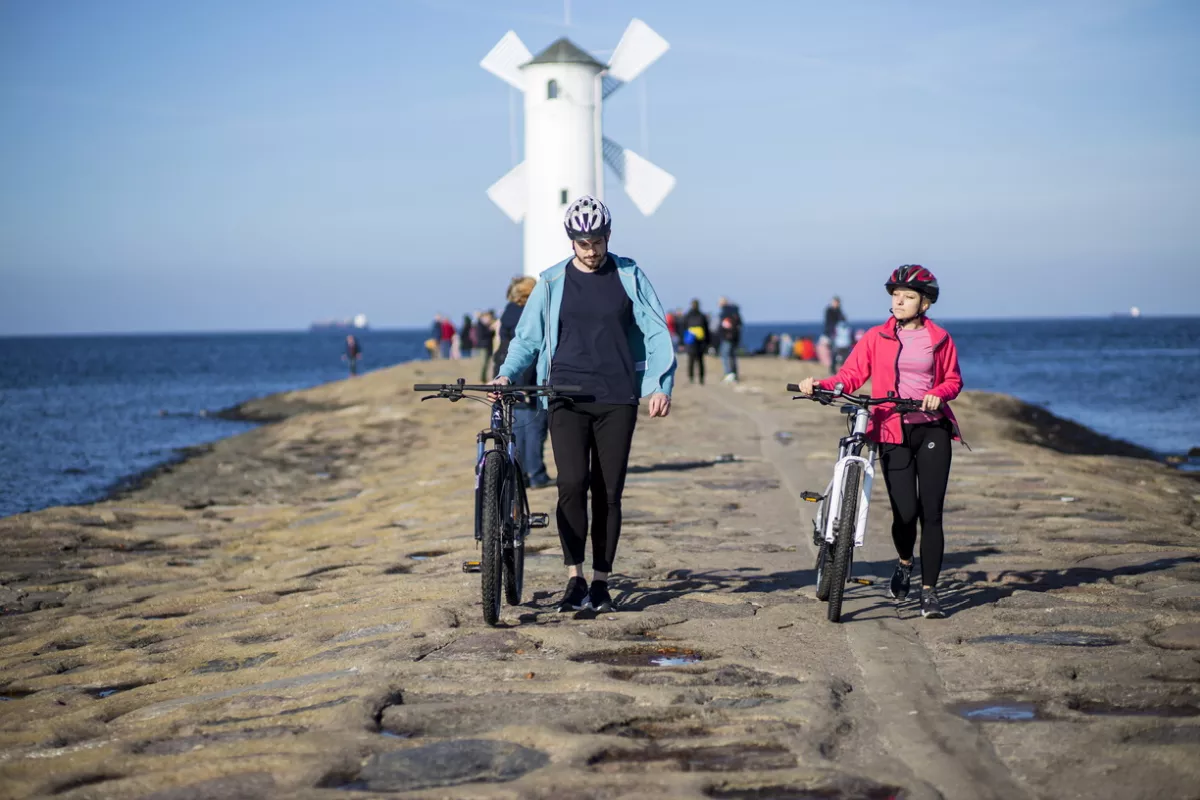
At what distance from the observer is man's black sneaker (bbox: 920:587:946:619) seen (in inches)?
252

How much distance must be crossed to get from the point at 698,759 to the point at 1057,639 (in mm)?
2387

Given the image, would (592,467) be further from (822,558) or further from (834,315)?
(834,315)

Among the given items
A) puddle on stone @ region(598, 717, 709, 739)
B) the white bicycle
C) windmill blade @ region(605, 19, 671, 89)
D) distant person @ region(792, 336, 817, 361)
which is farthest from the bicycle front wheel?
distant person @ region(792, 336, 817, 361)

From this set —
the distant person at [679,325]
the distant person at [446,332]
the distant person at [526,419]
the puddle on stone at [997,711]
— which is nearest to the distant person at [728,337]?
the distant person at [679,325]

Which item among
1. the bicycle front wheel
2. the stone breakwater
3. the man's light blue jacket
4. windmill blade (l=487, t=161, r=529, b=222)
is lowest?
the stone breakwater

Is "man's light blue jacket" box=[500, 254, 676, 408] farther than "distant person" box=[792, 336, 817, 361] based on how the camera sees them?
No

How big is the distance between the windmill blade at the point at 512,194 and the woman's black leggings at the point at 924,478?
2449 centimetres

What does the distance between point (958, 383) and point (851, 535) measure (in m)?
0.98

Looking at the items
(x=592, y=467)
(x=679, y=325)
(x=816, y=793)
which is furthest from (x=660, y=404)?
(x=679, y=325)

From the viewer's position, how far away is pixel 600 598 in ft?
21.3

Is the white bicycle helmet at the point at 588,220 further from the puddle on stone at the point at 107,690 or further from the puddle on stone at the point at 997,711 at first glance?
the puddle on stone at the point at 107,690

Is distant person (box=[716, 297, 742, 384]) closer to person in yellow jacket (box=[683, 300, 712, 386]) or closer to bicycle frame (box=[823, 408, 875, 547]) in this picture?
person in yellow jacket (box=[683, 300, 712, 386])

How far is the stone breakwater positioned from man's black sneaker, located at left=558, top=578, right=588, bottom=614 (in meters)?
0.11

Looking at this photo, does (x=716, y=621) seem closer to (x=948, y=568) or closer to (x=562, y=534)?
(x=562, y=534)
